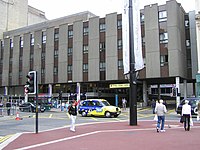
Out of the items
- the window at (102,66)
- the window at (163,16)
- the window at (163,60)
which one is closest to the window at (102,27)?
the window at (102,66)

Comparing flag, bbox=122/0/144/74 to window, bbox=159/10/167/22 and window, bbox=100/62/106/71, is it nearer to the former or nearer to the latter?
window, bbox=159/10/167/22

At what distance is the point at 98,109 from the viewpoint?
2548 cm

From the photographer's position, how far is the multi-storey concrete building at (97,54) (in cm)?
3753

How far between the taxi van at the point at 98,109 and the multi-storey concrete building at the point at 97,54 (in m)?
11.2

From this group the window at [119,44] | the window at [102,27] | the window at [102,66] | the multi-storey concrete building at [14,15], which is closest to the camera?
the window at [119,44]

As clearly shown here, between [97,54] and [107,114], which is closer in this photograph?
[107,114]

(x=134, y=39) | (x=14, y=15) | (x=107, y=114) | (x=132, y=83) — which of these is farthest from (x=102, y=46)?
(x=14, y=15)

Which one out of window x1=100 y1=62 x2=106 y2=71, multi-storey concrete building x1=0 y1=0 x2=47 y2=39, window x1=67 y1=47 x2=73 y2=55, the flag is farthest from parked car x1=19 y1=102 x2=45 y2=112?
multi-storey concrete building x1=0 y1=0 x2=47 y2=39

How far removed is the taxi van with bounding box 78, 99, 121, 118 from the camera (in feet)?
81.8

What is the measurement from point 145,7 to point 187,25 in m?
7.55

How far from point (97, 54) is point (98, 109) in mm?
18954

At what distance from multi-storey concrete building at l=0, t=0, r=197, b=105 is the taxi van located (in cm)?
1124

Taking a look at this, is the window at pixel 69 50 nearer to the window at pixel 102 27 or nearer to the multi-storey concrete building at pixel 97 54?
the multi-storey concrete building at pixel 97 54

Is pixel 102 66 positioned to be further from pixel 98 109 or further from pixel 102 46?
pixel 98 109
